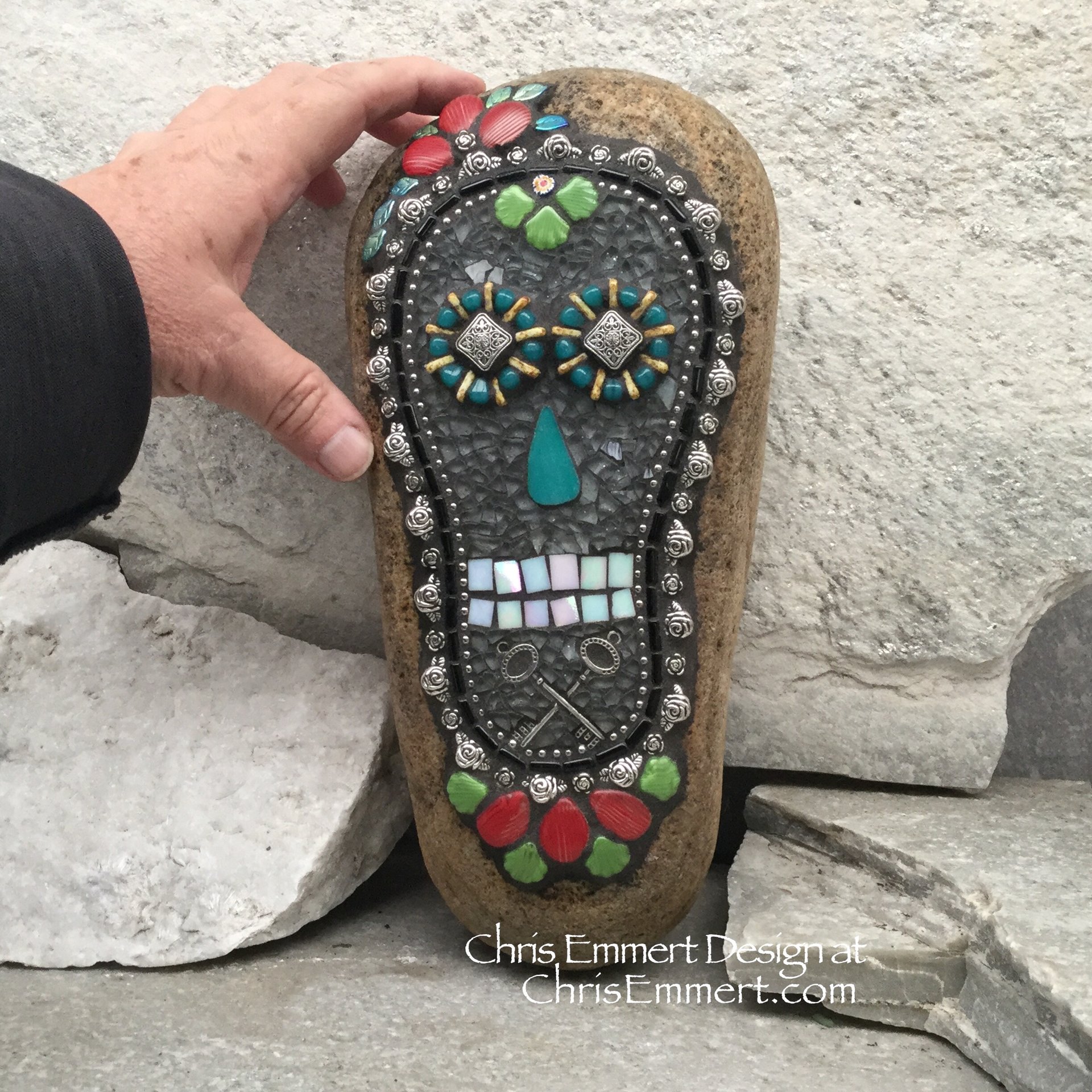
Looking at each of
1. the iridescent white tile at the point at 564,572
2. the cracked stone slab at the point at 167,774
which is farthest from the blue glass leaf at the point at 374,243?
the cracked stone slab at the point at 167,774

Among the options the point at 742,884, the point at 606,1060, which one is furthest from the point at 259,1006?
the point at 742,884

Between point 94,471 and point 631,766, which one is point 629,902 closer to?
point 631,766

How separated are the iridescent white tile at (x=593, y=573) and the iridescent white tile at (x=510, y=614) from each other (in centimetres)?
6

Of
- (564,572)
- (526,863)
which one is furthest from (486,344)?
(526,863)

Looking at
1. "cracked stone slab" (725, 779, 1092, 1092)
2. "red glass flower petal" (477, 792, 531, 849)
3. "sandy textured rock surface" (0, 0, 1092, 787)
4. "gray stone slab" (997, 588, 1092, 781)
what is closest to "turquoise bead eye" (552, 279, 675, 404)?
"sandy textured rock surface" (0, 0, 1092, 787)

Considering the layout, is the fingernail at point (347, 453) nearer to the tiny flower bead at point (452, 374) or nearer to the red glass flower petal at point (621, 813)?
the tiny flower bead at point (452, 374)

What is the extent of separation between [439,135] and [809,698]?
2.27ft

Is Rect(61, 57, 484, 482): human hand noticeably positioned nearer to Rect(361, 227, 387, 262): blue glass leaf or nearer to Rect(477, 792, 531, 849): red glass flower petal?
Rect(361, 227, 387, 262): blue glass leaf

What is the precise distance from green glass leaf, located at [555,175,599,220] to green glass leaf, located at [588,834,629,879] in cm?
54

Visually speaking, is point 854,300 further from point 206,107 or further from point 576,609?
point 206,107

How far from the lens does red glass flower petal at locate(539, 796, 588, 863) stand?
1012 millimetres

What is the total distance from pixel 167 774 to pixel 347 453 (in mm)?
385

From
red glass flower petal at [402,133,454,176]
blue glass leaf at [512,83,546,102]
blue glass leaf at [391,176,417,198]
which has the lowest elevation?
Result: blue glass leaf at [391,176,417,198]

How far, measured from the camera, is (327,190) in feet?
3.87
